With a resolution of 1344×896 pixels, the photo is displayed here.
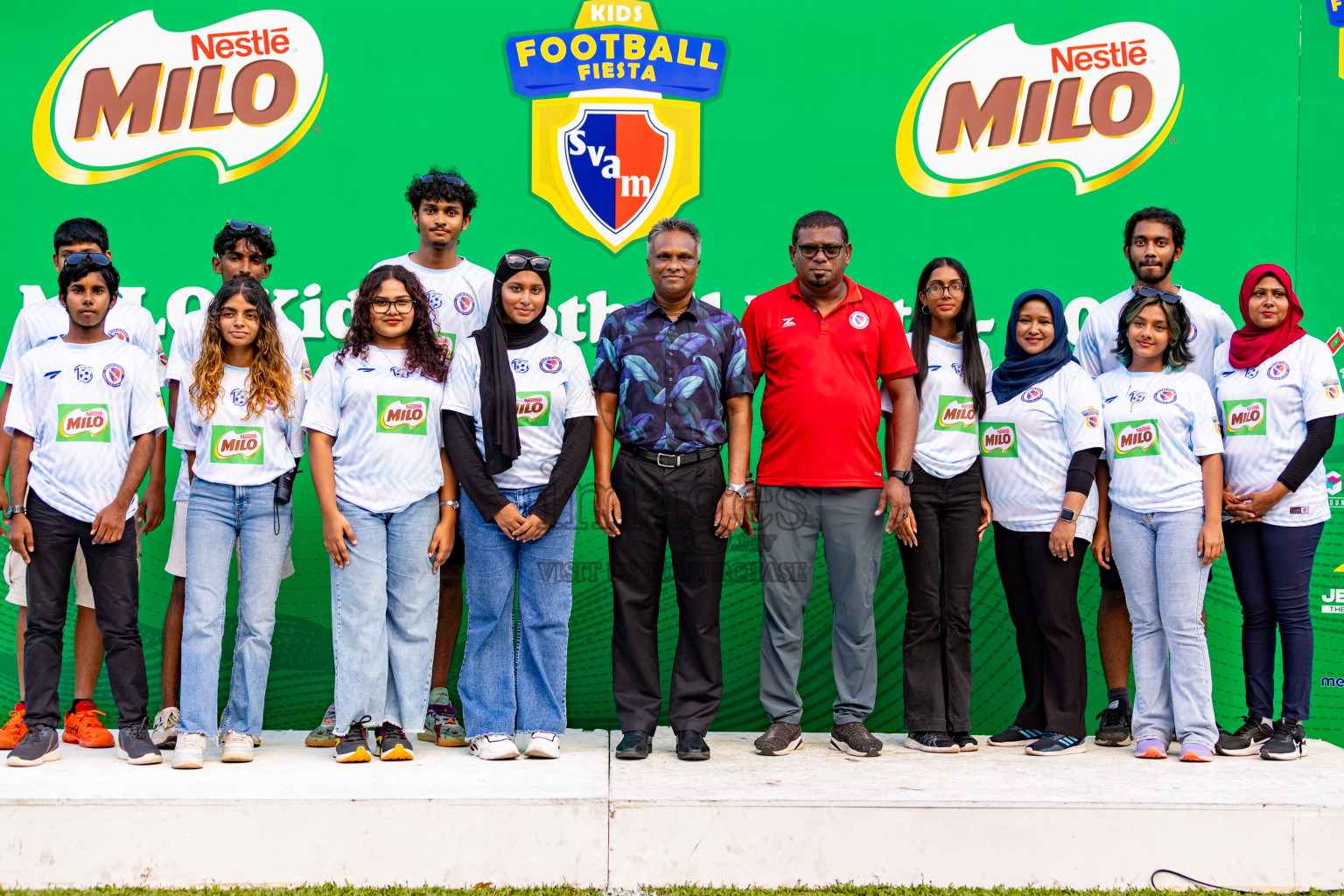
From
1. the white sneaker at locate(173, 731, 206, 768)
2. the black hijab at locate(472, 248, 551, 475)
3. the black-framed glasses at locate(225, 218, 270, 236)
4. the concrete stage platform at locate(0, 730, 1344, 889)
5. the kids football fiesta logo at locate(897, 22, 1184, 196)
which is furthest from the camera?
the kids football fiesta logo at locate(897, 22, 1184, 196)

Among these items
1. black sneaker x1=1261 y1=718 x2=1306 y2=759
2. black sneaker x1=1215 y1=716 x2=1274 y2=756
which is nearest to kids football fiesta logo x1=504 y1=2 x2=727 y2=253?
black sneaker x1=1215 y1=716 x2=1274 y2=756

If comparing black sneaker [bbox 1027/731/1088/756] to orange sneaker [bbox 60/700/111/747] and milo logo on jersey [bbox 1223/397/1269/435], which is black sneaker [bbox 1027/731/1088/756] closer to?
milo logo on jersey [bbox 1223/397/1269/435]

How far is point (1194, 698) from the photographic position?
3.93 m

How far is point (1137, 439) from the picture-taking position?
3.96 metres

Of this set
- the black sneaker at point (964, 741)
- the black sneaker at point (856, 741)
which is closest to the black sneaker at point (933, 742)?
the black sneaker at point (964, 741)

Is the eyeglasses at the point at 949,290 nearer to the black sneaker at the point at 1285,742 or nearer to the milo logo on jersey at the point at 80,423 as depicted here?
the black sneaker at the point at 1285,742

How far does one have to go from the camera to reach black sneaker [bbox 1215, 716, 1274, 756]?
3.97 m

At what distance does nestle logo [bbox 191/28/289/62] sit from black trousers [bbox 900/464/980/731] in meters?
3.19

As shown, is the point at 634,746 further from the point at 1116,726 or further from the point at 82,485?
the point at 82,485

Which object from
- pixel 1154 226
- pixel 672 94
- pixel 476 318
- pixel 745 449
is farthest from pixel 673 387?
pixel 1154 226

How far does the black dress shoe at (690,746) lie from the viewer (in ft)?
12.3

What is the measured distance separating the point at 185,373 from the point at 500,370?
120 cm

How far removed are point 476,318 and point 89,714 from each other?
1.99m

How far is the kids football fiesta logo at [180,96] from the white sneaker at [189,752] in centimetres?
238
